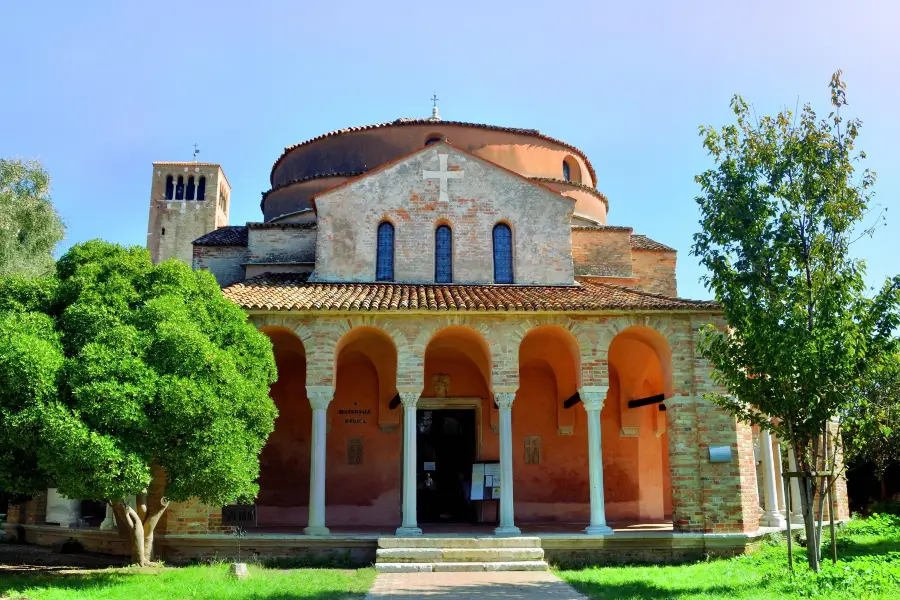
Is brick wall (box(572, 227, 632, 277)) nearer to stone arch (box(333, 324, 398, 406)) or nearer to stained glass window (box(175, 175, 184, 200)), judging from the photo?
stone arch (box(333, 324, 398, 406))

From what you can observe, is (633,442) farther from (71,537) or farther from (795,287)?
(71,537)

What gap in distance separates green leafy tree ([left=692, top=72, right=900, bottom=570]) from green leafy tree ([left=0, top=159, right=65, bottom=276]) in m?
19.7

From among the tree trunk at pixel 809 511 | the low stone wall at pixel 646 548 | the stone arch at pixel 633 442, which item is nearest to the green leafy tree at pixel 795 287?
the tree trunk at pixel 809 511

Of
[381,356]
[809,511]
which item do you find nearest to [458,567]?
[809,511]

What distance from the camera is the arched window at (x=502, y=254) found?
16.7 meters

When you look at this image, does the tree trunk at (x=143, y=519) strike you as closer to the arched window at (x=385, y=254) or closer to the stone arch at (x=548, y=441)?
the arched window at (x=385, y=254)

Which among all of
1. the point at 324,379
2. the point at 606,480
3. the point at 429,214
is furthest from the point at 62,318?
the point at 606,480

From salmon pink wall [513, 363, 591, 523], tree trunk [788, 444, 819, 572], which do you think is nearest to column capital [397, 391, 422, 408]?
salmon pink wall [513, 363, 591, 523]

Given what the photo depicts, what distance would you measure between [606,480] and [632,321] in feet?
16.3

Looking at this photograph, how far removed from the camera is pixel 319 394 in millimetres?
13664

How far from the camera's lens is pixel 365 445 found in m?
16.7

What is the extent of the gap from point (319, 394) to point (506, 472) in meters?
3.68

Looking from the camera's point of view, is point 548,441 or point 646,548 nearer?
point 646,548

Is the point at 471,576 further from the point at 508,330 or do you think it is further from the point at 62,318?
the point at 62,318
